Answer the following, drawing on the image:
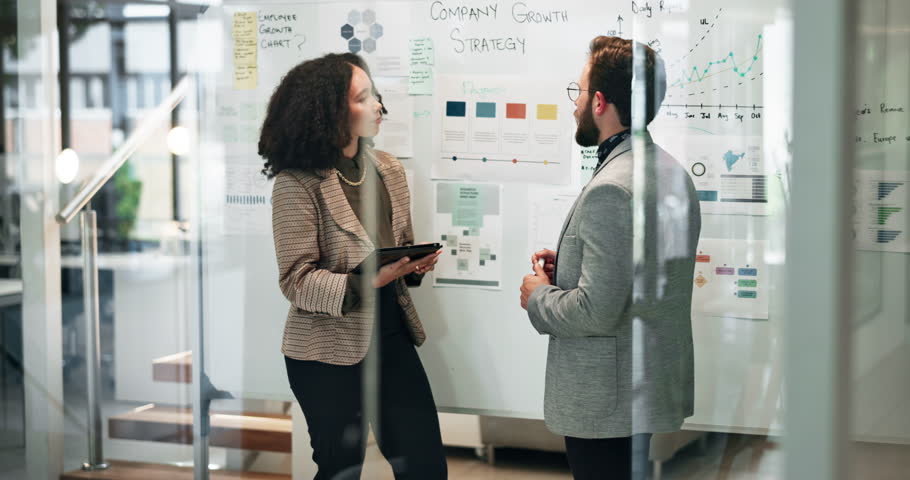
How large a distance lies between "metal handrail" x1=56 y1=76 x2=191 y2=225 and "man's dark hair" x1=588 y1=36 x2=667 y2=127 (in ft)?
4.59

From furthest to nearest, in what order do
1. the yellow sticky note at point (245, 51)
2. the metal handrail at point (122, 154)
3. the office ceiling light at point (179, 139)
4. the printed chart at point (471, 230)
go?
the metal handrail at point (122, 154) < the office ceiling light at point (179, 139) < the yellow sticky note at point (245, 51) < the printed chart at point (471, 230)

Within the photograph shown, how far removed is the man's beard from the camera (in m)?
2.26

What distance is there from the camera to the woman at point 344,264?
242 cm

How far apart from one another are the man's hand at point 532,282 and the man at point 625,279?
0.25 feet

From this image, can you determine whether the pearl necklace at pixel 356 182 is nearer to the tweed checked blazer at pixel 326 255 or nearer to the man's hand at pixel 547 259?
the tweed checked blazer at pixel 326 255

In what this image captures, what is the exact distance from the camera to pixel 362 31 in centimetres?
246

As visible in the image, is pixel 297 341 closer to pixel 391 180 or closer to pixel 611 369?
pixel 391 180

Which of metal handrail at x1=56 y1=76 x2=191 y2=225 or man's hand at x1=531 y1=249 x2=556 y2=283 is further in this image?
metal handrail at x1=56 y1=76 x2=191 y2=225

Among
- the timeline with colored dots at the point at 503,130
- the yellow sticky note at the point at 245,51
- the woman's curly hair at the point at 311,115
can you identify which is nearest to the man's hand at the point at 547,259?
the timeline with colored dots at the point at 503,130

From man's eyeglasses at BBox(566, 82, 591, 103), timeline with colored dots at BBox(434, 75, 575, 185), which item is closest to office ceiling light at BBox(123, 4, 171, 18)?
timeline with colored dots at BBox(434, 75, 575, 185)

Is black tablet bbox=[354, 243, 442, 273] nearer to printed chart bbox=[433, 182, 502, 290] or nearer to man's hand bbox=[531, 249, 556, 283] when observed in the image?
printed chart bbox=[433, 182, 502, 290]

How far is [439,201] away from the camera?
7.91ft

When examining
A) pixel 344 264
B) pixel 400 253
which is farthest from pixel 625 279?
pixel 344 264

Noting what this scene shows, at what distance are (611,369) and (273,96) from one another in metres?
1.16
